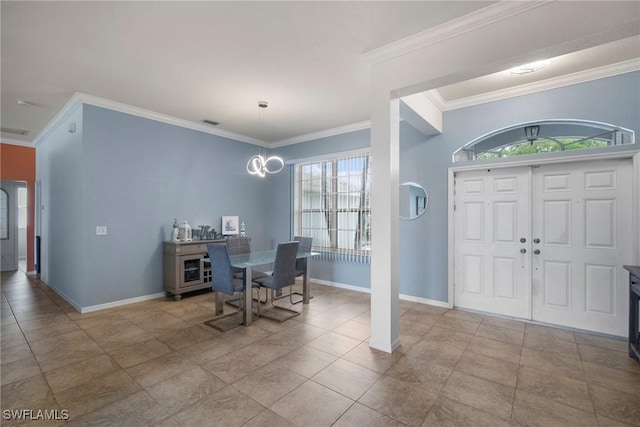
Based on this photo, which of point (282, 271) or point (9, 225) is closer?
point (282, 271)

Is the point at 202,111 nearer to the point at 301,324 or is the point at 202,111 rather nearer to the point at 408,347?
the point at 301,324

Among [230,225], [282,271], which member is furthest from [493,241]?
[230,225]

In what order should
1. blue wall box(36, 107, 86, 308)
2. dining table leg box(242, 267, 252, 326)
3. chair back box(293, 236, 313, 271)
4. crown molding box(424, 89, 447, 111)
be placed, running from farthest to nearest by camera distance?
chair back box(293, 236, 313, 271)
blue wall box(36, 107, 86, 308)
crown molding box(424, 89, 447, 111)
dining table leg box(242, 267, 252, 326)

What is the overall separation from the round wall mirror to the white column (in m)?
1.67

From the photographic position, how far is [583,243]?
3.27 meters

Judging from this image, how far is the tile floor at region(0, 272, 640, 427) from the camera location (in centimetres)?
193

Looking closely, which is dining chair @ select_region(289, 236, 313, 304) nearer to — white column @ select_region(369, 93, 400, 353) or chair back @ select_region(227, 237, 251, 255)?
chair back @ select_region(227, 237, 251, 255)

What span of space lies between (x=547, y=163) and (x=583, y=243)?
99 centimetres

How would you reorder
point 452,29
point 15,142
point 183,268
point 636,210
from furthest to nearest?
point 15,142
point 183,268
point 636,210
point 452,29

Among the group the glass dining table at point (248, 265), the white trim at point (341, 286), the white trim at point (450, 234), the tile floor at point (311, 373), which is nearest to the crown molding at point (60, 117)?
the tile floor at point (311, 373)

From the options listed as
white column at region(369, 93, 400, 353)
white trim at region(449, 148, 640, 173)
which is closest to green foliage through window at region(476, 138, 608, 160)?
white trim at region(449, 148, 640, 173)

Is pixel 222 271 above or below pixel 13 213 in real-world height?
below

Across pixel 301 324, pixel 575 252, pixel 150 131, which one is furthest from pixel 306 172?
pixel 575 252

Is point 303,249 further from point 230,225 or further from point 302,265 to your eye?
point 230,225
